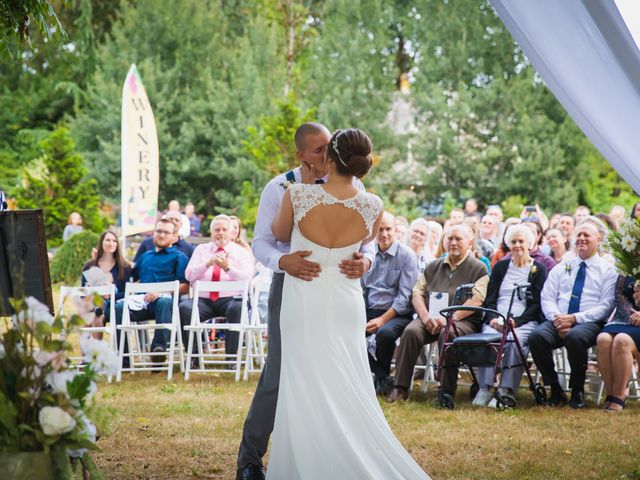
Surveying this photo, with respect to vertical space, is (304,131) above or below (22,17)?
below

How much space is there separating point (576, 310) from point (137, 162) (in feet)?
25.4

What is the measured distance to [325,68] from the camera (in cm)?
3183

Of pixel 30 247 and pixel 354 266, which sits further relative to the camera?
pixel 30 247

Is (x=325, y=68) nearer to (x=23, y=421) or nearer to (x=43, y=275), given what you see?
(x=43, y=275)

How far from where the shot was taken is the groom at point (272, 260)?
5.04 m

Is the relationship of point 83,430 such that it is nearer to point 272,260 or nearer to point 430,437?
point 272,260

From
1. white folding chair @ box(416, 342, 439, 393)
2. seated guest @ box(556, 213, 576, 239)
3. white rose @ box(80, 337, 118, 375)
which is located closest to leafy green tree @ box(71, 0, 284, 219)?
seated guest @ box(556, 213, 576, 239)

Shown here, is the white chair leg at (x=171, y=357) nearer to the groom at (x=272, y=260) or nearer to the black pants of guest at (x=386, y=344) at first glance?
the black pants of guest at (x=386, y=344)

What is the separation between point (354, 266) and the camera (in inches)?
193

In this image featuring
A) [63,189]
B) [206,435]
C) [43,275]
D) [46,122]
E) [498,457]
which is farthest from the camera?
[46,122]

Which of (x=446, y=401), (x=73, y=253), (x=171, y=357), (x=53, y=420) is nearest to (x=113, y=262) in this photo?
(x=171, y=357)

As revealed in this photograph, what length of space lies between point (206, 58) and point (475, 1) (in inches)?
382

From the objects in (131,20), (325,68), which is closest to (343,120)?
(325,68)

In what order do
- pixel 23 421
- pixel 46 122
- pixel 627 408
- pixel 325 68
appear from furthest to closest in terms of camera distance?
1. pixel 46 122
2. pixel 325 68
3. pixel 627 408
4. pixel 23 421
